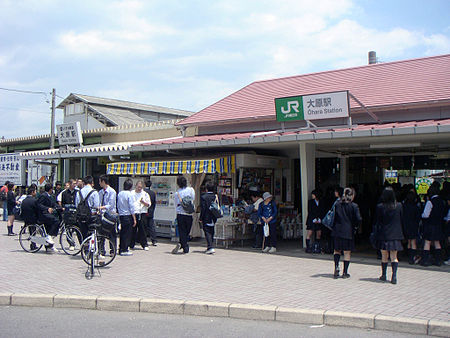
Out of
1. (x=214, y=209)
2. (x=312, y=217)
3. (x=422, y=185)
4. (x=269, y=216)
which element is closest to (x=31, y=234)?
(x=214, y=209)

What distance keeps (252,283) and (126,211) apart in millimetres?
4148

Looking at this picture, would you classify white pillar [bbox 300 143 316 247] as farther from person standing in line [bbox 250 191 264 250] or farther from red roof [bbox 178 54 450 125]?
red roof [bbox 178 54 450 125]

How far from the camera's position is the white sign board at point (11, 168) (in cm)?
2425

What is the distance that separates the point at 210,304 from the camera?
6441 mm

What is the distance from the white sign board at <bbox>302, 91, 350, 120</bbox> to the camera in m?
11.6

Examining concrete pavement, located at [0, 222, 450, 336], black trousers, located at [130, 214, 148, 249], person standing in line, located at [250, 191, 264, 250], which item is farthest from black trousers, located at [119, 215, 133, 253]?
person standing in line, located at [250, 191, 264, 250]

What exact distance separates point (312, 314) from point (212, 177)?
25.7 feet

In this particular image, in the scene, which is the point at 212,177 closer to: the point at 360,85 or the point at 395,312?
the point at 360,85

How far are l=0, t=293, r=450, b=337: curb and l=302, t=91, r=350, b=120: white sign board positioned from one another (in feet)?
22.3

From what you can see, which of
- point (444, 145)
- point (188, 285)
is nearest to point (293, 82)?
point (444, 145)

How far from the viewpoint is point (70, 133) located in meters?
19.4

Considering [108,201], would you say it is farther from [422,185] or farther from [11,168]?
[11,168]

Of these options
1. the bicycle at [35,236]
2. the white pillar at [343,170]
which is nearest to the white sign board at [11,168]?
the bicycle at [35,236]

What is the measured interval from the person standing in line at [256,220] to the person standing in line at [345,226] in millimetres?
3743
